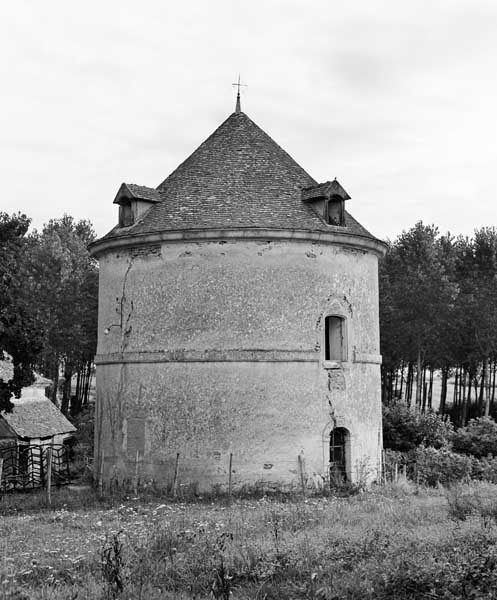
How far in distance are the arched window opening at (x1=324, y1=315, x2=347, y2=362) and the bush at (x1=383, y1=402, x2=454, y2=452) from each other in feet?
29.4

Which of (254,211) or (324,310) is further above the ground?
(254,211)

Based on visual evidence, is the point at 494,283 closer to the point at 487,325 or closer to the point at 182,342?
the point at 487,325

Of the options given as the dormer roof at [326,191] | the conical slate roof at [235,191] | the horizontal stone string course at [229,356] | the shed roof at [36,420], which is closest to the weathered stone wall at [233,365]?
the horizontal stone string course at [229,356]

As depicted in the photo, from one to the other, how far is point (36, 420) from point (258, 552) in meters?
21.6

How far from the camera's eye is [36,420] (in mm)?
29578

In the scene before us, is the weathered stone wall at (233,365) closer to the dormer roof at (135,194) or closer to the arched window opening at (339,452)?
the arched window opening at (339,452)

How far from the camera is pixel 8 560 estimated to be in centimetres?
1015

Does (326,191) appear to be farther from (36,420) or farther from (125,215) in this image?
(36,420)

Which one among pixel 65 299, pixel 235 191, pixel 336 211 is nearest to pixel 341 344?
pixel 336 211

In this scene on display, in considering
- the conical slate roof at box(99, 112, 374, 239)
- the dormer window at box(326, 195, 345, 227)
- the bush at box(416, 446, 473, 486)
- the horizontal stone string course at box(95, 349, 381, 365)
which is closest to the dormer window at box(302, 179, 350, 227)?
the dormer window at box(326, 195, 345, 227)

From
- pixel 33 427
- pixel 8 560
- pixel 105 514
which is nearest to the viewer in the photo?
pixel 8 560

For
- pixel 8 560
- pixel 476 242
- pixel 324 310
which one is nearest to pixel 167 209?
pixel 324 310

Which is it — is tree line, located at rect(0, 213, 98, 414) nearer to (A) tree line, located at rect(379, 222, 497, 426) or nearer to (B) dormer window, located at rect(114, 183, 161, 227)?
(B) dormer window, located at rect(114, 183, 161, 227)

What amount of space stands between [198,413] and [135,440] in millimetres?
1961
